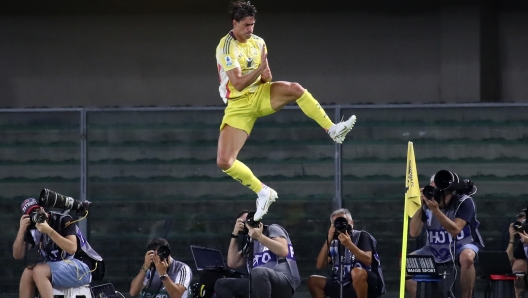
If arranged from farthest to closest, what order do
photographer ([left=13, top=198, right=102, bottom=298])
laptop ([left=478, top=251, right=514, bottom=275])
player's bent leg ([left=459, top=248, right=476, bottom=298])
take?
photographer ([left=13, top=198, right=102, bottom=298]), player's bent leg ([left=459, top=248, right=476, bottom=298]), laptop ([left=478, top=251, right=514, bottom=275])

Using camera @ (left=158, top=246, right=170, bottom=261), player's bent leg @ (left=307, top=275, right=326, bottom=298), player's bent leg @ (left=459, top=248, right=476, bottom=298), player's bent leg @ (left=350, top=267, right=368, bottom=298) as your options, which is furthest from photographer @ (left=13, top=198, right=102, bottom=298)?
player's bent leg @ (left=459, top=248, right=476, bottom=298)

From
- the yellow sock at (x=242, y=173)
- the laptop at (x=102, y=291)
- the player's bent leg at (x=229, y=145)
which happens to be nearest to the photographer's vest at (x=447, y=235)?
the yellow sock at (x=242, y=173)

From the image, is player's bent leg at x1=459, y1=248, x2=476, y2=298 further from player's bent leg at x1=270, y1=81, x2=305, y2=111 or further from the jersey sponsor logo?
player's bent leg at x1=270, y1=81, x2=305, y2=111

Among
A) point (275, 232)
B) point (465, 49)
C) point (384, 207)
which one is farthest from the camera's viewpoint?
→ point (465, 49)

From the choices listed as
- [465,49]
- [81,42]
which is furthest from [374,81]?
[81,42]

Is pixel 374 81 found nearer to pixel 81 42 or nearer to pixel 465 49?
pixel 465 49

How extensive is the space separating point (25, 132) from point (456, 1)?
5671mm

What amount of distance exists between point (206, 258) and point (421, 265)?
2067 millimetres

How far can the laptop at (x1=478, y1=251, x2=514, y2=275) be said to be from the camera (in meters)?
9.16

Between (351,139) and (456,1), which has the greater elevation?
(456,1)

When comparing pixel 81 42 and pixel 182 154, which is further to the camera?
pixel 81 42

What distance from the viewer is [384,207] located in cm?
1118

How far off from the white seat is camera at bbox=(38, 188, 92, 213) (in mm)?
742

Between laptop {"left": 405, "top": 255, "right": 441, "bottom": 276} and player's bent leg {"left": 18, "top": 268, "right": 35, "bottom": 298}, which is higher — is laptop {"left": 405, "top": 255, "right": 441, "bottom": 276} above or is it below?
above
